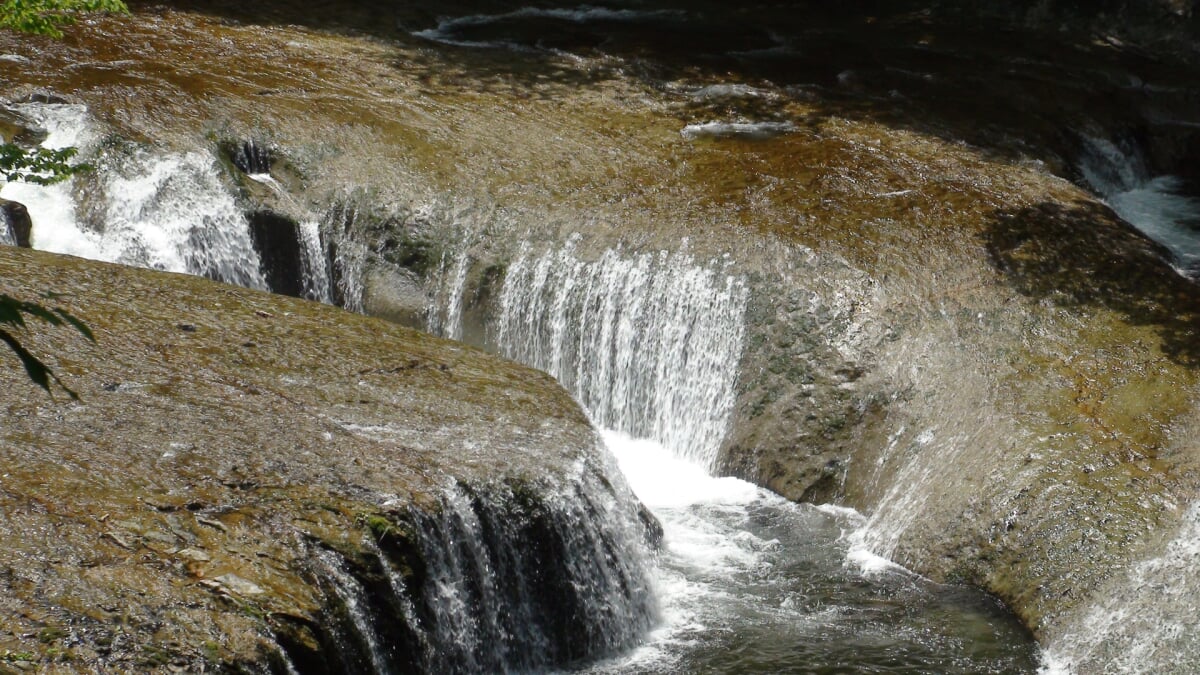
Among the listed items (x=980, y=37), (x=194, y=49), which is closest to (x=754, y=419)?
(x=194, y=49)

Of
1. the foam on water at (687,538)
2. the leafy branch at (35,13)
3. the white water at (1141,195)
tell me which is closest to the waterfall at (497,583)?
the foam on water at (687,538)

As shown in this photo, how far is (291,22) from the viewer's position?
14.3 metres

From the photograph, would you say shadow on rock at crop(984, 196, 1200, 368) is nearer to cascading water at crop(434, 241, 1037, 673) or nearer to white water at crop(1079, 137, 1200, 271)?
white water at crop(1079, 137, 1200, 271)

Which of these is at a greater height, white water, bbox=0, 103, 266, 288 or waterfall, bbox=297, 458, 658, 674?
white water, bbox=0, 103, 266, 288

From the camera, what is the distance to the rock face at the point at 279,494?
5.39 m

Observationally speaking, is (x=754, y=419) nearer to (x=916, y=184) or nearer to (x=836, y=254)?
(x=836, y=254)

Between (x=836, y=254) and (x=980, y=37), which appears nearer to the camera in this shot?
(x=836, y=254)

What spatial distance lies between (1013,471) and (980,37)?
31.5 feet

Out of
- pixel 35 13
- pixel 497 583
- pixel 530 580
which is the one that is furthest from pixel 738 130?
pixel 35 13

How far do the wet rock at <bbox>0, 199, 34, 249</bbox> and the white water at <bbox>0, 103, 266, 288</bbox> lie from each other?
0.27m

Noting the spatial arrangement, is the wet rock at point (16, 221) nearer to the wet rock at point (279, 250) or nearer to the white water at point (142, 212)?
the white water at point (142, 212)

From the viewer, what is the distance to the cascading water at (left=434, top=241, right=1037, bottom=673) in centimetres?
745

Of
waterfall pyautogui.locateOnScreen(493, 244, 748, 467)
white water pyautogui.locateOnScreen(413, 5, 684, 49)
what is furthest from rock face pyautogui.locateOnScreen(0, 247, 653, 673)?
white water pyautogui.locateOnScreen(413, 5, 684, 49)

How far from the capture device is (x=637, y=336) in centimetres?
1048
